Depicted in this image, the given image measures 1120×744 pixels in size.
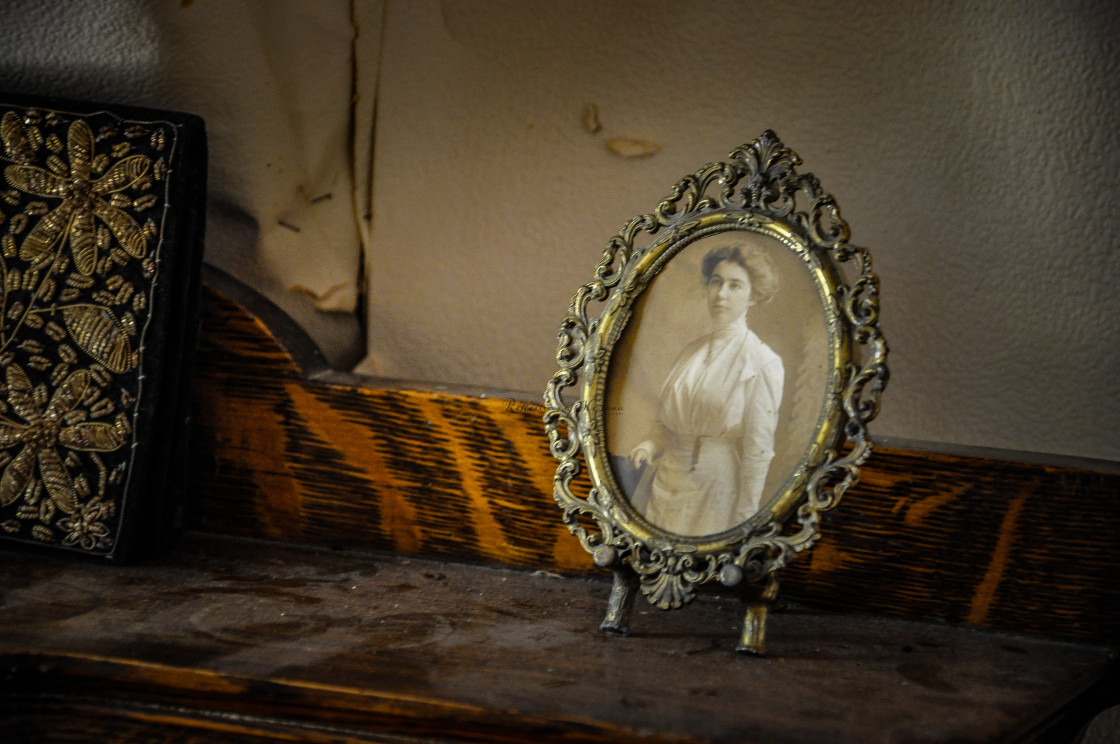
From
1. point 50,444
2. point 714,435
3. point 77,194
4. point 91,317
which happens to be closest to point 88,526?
point 50,444

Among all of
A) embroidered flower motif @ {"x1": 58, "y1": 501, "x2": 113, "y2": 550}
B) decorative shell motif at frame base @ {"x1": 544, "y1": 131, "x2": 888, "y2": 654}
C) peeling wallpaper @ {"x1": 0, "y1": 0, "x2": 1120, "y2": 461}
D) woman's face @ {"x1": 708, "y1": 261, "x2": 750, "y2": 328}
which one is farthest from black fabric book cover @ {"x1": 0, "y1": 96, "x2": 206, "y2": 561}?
woman's face @ {"x1": 708, "y1": 261, "x2": 750, "y2": 328}

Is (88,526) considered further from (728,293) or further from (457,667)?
(728,293)

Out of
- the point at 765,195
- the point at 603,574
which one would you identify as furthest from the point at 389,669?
the point at 765,195

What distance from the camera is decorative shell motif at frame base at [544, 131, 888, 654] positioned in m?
0.58

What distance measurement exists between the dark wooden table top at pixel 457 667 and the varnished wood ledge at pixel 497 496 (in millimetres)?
37

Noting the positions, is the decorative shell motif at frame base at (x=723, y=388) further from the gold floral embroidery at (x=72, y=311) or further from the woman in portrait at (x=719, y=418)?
the gold floral embroidery at (x=72, y=311)

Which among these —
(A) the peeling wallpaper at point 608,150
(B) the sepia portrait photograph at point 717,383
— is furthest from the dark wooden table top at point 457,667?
(A) the peeling wallpaper at point 608,150

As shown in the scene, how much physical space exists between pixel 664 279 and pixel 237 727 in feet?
1.35

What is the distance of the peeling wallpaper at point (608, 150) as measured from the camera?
0.74 m

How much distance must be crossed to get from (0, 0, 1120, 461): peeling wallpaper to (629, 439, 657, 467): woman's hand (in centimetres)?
23

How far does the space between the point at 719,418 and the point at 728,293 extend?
0.09 metres

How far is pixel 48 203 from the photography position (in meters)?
0.78

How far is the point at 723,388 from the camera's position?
2.03 ft

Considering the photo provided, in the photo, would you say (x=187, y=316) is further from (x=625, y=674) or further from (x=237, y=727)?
(x=625, y=674)
